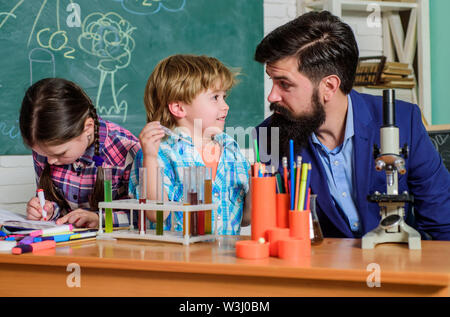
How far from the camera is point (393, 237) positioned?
3.97 feet

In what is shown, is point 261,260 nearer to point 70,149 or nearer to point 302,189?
point 302,189

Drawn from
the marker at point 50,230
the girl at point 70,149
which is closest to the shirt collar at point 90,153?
the girl at point 70,149

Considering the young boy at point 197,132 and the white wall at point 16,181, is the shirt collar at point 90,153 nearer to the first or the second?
the young boy at point 197,132

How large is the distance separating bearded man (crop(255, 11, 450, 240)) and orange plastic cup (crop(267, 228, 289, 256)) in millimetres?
560

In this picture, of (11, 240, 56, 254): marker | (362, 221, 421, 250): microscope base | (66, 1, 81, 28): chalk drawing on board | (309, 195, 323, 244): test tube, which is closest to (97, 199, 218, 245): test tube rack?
(11, 240, 56, 254): marker

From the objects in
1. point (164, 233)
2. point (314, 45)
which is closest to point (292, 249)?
point (164, 233)

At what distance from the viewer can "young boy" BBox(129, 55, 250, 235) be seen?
1.74 metres

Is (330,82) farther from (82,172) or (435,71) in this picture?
(435,71)

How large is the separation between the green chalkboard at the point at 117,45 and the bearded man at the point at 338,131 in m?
1.28

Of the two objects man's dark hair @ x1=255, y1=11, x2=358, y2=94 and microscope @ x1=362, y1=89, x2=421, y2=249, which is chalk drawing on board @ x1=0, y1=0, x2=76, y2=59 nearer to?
man's dark hair @ x1=255, y1=11, x2=358, y2=94

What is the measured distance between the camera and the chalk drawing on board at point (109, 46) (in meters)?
2.88

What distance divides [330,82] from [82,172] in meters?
Answer: 1.03

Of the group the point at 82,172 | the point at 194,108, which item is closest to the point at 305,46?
the point at 194,108

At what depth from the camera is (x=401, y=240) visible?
47.7 inches
